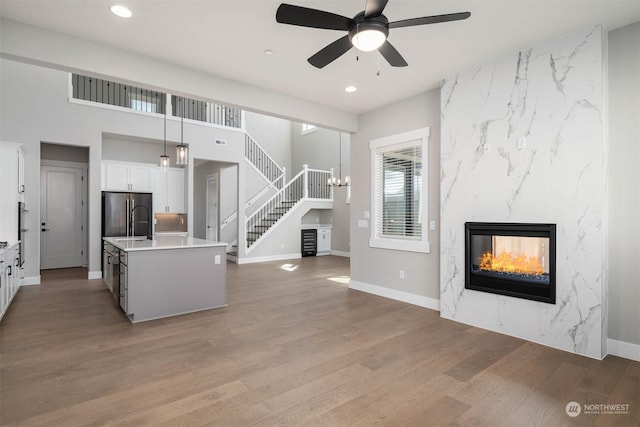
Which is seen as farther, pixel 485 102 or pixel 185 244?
pixel 185 244

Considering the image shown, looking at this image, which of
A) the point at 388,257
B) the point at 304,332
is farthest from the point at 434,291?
the point at 304,332

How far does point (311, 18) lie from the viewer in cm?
236

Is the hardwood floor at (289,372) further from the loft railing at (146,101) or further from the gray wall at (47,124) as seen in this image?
the loft railing at (146,101)

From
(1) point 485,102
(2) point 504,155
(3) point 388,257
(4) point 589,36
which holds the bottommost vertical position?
(3) point 388,257

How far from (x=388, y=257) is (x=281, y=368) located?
2.95 meters

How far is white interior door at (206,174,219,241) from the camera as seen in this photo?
33.3 ft

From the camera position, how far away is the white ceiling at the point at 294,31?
289 centimetres

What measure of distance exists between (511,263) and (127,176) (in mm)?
7726

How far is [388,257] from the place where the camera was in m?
5.43

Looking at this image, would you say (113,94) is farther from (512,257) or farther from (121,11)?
(512,257)

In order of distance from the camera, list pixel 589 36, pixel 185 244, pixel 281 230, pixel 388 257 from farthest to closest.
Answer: pixel 281 230
pixel 388 257
pixel 185 244
pixel 589 36

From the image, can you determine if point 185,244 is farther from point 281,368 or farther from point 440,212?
point 440,212

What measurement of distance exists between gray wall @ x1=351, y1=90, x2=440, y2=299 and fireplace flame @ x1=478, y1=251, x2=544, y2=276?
2.61 ft

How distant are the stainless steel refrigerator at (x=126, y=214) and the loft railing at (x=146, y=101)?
6.52 ft
